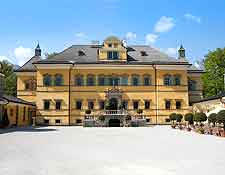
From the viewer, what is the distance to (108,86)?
156 ft

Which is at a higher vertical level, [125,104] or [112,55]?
[112,55]

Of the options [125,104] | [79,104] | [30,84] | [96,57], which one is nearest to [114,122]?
[125,104]

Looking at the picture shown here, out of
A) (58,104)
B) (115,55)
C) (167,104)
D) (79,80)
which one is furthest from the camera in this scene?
(115,55)

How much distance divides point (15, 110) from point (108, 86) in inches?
544

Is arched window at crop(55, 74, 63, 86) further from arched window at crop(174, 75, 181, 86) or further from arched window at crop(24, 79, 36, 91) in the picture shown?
arched window at crop(174, 75, 181, 86)

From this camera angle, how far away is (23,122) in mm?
45594

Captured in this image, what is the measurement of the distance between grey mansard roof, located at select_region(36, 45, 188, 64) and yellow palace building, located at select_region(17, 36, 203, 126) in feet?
0.50

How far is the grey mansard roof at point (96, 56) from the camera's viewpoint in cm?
4781

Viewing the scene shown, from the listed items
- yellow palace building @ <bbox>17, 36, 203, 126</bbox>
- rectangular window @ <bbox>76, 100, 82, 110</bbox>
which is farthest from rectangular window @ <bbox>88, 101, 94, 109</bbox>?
rectangular window @ <bbox>76, 100, 82, 110</bbox>

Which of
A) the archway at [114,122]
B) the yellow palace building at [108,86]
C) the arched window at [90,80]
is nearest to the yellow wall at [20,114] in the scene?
the yellow palace building at [108,86]

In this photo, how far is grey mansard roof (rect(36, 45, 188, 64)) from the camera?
157ft

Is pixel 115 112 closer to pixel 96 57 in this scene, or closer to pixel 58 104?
pixel 58 104

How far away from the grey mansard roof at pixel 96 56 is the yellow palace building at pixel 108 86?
0.15 m

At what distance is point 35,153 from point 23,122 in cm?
3318
